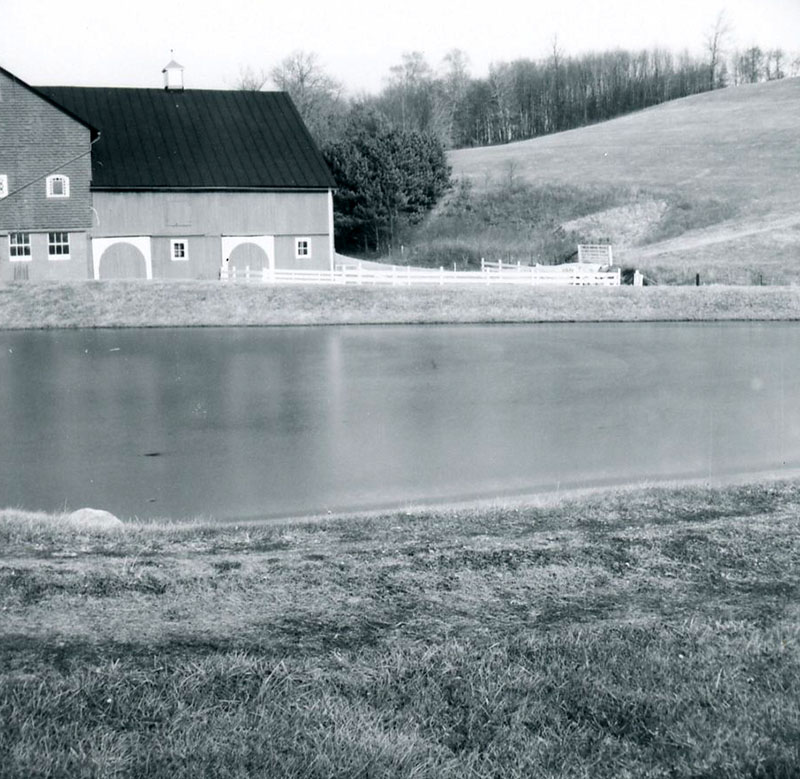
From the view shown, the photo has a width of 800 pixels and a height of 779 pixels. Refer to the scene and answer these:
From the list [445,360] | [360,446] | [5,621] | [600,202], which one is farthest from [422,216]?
[5,621]

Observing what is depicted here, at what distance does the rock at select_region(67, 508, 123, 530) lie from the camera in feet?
31.7

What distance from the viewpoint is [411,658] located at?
17.9 ft

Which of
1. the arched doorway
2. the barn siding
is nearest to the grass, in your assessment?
the barn siding

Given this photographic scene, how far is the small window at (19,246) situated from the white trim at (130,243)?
2.46 meters

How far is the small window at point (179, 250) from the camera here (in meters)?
44.1

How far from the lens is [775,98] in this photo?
Answer: 93.2m

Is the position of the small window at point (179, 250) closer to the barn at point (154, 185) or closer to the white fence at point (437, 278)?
Answer: the barn at point (154, 185)

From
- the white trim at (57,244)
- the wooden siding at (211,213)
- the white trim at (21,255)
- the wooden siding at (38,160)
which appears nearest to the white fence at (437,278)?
the wooden siding at (211,213)

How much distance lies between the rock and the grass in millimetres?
23791

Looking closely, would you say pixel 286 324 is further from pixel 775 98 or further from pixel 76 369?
pixel 775 98

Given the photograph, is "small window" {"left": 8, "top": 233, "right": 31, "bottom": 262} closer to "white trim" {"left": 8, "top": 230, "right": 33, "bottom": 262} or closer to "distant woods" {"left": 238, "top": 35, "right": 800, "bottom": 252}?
"white trim" {"left": 8, "top": 230, "right": 33, "bottom": 262}

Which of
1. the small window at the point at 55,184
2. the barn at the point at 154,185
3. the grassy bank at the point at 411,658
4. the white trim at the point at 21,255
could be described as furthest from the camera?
the small window at the point at 55,184

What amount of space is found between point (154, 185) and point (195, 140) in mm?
3437

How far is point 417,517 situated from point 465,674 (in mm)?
4482
